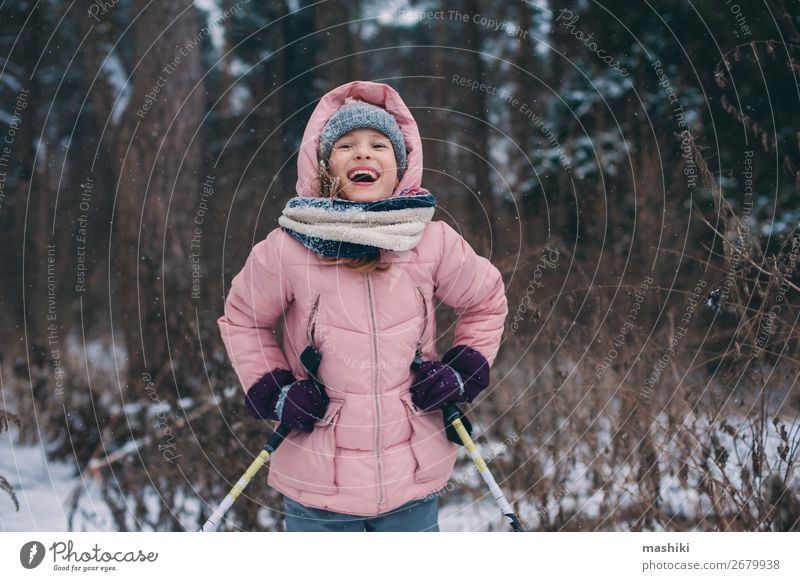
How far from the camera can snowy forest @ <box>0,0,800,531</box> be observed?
3109 mm

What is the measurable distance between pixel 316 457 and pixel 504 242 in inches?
53.4

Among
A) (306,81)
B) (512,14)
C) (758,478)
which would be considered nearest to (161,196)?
(306,81)

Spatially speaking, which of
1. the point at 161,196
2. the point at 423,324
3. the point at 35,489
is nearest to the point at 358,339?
the point at 423,324

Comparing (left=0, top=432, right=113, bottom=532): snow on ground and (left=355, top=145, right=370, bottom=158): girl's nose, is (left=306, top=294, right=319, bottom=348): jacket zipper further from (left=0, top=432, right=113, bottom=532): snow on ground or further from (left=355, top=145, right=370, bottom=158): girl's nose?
(left=0, top=432, right=113, bottom=532): snow on ground

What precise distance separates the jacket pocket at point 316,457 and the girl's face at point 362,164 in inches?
26.1

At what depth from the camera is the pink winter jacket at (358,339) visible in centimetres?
242

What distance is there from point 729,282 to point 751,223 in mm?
263

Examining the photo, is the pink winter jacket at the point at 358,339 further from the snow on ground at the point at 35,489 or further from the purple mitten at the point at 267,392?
the snow on ground at the point at 35,489

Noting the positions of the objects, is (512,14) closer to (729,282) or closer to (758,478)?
(729,282)

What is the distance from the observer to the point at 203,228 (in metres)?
3.40

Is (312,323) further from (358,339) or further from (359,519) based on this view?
(359,519)

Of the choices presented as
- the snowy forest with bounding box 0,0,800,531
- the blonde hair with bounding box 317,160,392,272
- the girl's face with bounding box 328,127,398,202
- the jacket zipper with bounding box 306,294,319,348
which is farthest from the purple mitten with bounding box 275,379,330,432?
the snowy forest with bounding box 0,0,800,531

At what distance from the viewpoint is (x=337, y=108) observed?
2.55 m
